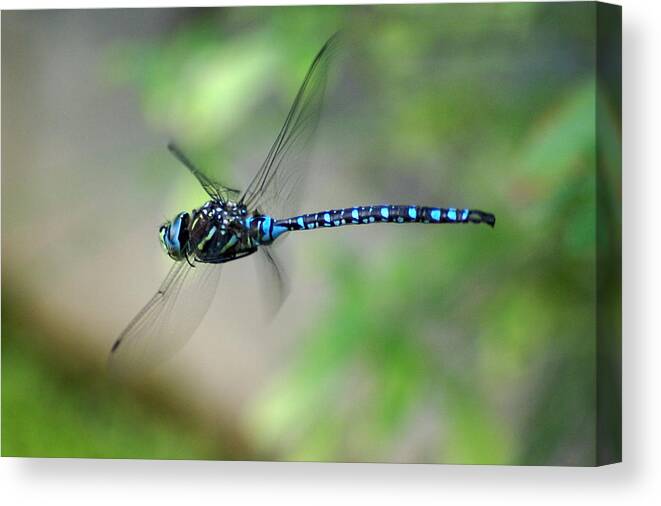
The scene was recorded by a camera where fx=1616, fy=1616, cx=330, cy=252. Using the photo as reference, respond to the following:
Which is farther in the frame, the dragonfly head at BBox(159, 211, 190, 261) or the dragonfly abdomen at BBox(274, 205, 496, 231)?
the dragonfly head at BBox(159, 211, 190, 261)

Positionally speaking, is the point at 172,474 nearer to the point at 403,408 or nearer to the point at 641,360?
the point at 403,408

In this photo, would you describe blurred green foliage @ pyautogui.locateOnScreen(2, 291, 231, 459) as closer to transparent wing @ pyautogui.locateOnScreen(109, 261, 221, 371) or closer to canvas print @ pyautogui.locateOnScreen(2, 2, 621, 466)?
canvas print @ pyautogui.locateOnScreen(2, 2, 621, 466)

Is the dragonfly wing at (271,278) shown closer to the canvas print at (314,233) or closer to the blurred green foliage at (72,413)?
the canvas print at (314,233)

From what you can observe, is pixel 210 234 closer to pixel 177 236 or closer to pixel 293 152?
pixel 177 236

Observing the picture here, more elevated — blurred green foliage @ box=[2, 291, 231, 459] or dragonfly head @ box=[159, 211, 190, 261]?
dragonfly head @ box=[159, 211, 190, 261]

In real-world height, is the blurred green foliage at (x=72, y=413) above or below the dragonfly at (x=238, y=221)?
below

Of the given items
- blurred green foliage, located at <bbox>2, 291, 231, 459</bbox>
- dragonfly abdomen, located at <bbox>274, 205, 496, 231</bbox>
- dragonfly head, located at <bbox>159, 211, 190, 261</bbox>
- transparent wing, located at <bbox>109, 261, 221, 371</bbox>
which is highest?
dragonfly abdomen, located at <bbox>274, 205, 496, 231</bbox>

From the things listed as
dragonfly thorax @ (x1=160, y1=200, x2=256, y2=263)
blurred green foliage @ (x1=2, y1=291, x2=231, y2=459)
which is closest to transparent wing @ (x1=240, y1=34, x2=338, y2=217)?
dragonfly thorax @ (x1=160, y1=200, x2=256, y2=263)

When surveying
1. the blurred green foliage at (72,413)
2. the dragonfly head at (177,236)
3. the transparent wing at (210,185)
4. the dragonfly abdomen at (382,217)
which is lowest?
the blurred green foliage at (72,413)

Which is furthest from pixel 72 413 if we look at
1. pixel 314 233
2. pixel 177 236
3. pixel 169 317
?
pixel 314 233

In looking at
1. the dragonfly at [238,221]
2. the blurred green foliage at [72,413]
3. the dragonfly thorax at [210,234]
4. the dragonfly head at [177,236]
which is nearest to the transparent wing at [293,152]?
the dragonfly at [238,221]
